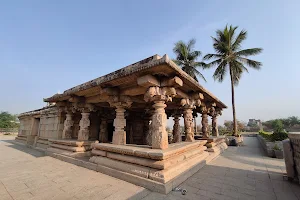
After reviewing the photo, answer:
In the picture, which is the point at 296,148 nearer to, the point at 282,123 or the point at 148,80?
the point at 148,80

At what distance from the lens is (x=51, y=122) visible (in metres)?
8.96

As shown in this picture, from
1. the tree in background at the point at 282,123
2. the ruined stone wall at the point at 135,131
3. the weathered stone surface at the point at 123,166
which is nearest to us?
the weathered stone surface at the point at 123,166

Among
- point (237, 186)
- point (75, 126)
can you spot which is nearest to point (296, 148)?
point (237, 186)

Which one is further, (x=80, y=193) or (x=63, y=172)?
(x=63, y=172)

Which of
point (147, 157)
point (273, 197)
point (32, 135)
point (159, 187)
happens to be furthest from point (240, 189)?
point (32, 135)

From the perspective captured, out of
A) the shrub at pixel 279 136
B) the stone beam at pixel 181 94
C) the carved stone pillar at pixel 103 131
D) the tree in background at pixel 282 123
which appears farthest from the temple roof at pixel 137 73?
the tree in background at pixel 282 123

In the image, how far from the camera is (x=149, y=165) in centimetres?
348

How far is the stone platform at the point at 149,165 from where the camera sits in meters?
3.24

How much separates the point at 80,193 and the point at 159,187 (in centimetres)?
163

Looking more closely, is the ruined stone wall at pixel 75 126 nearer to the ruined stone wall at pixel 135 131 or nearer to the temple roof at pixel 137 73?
the ruined stone wall at pixel 135 131

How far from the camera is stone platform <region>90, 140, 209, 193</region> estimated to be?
3.24m

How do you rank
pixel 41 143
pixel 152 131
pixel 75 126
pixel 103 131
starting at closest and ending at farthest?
pixel 152 131 < pixel 75 126 < pixel 103 131 < pixel 41 143

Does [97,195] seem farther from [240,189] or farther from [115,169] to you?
[240,189]

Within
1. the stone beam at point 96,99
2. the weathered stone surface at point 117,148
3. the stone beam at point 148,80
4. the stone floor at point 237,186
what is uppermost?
the stone beam at point 148,80
